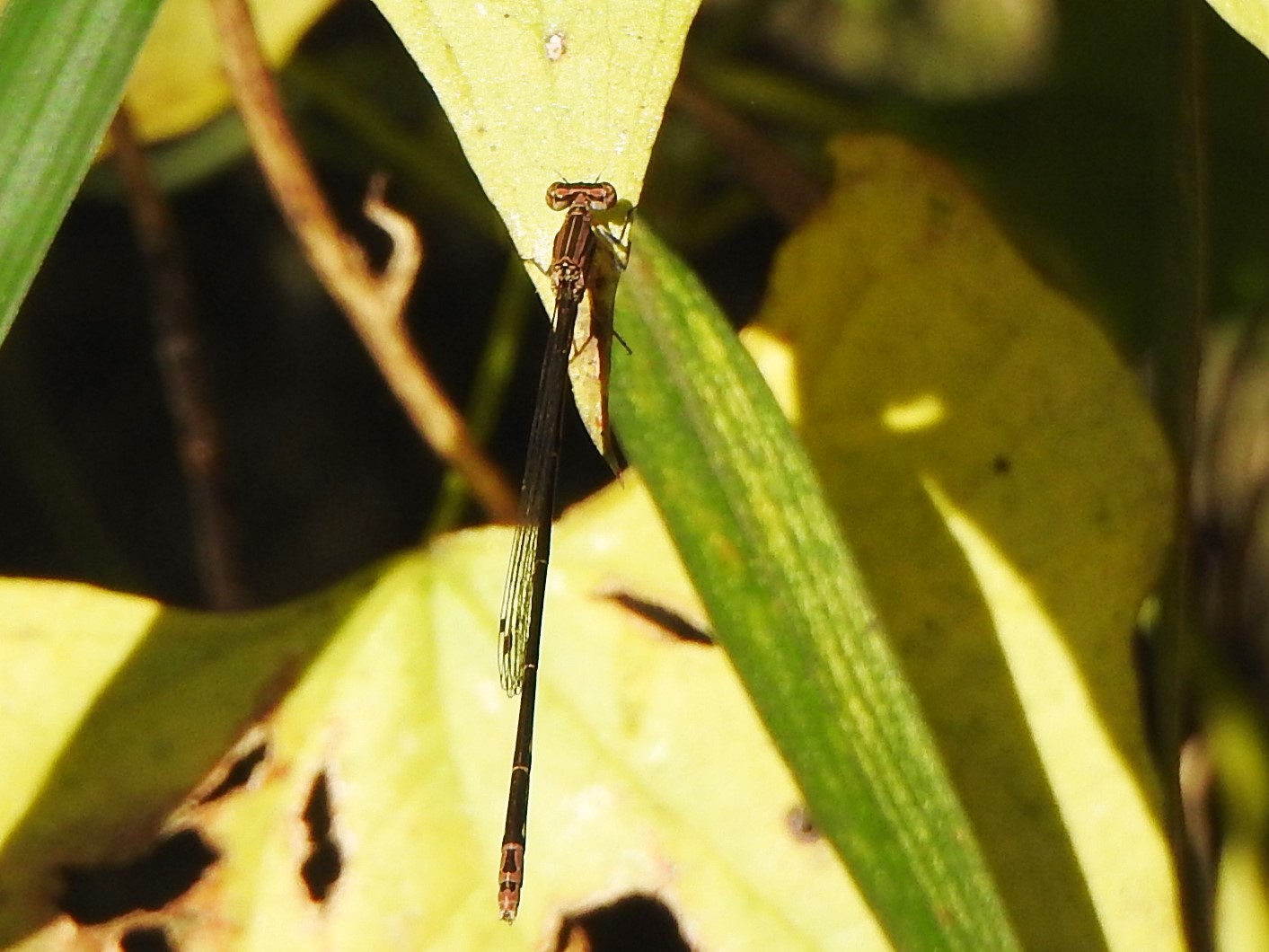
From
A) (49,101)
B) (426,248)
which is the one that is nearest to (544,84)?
(49,101)

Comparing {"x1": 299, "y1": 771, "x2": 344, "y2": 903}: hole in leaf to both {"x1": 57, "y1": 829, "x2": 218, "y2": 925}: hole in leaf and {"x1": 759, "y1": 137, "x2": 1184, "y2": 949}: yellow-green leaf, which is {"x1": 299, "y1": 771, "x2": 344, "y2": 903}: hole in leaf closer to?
{"x1": 57, "y1": 829, "x2": 218, "y2": 925}: hole in leaf

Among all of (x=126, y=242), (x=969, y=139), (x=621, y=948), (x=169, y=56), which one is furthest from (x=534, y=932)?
(x=126, y=242)

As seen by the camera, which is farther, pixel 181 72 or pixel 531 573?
pixel 181 72

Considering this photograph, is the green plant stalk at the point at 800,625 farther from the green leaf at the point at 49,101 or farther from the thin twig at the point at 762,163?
the thin twig at the point at 762,163

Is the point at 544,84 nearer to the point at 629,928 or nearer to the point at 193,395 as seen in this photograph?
the point at 629,928

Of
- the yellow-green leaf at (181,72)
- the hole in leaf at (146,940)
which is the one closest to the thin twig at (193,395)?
the yellow-green leaf at (181,72)

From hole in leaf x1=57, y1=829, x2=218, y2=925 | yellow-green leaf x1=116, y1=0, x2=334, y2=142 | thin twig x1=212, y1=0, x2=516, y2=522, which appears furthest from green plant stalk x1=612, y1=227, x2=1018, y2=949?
yellow-green leaf x1=116, y1=0, x2=334, y2=142

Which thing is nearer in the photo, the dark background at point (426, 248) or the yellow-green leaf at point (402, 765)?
the yellow-green leaf at point (402, 765)
